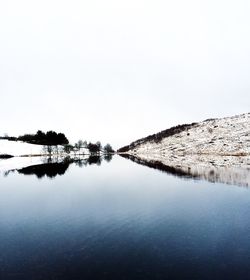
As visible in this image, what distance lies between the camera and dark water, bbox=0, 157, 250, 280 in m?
13.6

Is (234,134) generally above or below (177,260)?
above

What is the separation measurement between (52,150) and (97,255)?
16220 centimetres

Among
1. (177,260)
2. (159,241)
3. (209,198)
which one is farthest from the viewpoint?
(209,198)

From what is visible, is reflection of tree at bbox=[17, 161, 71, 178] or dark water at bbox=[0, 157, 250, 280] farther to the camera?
reflection of tree at bbox=[17, 161, 71, 178]

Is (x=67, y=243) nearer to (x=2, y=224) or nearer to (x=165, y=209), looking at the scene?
(x=2, y=224)

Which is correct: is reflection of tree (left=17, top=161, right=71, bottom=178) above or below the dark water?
above

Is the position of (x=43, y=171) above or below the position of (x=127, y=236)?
above

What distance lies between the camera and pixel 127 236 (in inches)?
725

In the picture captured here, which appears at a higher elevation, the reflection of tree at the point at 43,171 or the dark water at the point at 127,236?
the reflection of tree at the point at 43,171

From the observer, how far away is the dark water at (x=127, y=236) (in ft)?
44.6

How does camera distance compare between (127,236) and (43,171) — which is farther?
(43,171)

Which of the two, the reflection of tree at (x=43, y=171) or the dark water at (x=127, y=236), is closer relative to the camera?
the dark water at (x=127, y=236)

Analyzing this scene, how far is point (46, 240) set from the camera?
18016mm

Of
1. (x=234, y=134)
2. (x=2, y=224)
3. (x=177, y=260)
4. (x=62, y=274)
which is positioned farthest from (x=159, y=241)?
(x=234, y=134)
